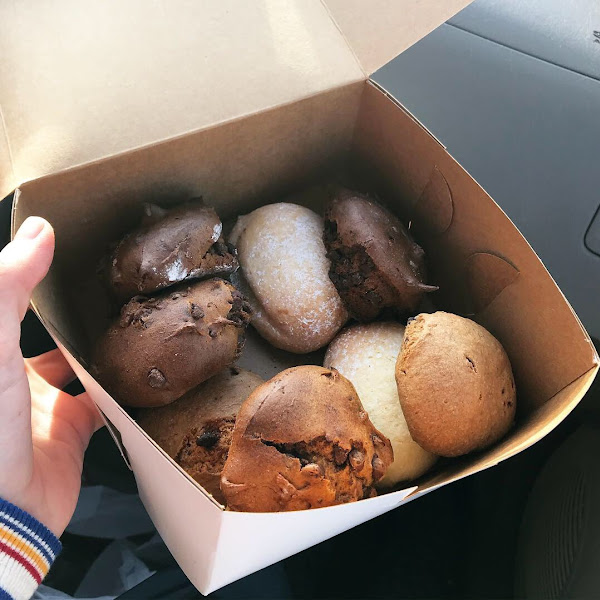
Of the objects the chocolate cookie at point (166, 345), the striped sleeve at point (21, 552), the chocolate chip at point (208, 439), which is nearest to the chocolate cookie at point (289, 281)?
the chocolate cookie at point (166, 345)

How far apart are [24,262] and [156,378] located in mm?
235

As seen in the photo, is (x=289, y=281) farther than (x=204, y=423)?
Yes

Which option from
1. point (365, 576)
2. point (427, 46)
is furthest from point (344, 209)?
point (365, 576)

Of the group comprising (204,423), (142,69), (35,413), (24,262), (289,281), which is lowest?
(35,413)

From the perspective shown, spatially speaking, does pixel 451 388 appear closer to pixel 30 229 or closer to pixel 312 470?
pixel 312 470

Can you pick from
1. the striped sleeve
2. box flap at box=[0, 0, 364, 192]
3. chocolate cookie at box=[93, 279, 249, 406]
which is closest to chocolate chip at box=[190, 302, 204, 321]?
chocolate cookie at box=[93, 279, 249, 406]

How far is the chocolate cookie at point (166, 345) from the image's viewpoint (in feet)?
2.91

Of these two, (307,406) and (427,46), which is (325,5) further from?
(307,406)

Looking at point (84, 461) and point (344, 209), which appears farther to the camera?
point (84, 461)

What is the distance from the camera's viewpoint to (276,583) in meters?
1.14

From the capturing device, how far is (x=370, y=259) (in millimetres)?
1004

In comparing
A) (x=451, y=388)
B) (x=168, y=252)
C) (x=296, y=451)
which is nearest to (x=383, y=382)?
(x=451, y=388)

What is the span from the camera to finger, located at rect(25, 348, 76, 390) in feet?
3.80

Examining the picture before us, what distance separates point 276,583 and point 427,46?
102cm
